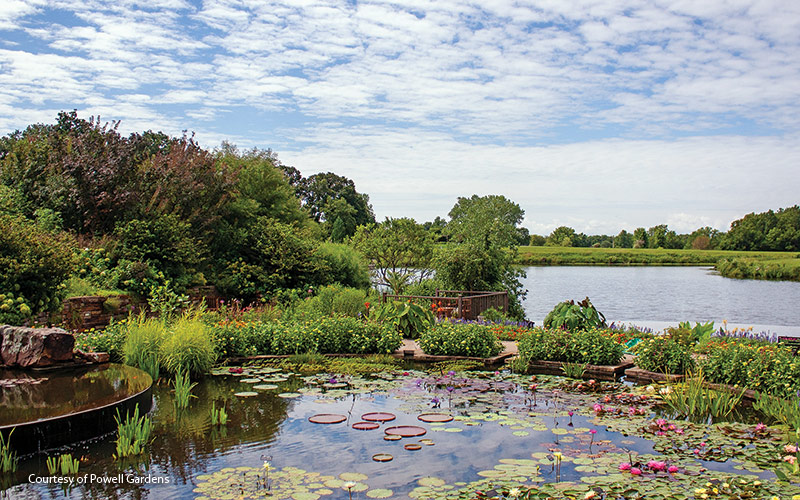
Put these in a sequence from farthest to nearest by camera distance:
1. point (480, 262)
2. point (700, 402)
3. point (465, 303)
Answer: point (480, 262) < point (465, 303) < point (700, 402)

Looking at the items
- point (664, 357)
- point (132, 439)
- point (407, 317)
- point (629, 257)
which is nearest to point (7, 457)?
point (132, 439)

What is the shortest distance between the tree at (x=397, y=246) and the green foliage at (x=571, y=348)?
35.4 feet

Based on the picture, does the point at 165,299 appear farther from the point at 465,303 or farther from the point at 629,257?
the point at 629,257

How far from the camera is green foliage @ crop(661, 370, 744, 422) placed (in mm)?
5535

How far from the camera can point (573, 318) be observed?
9492 millimetres

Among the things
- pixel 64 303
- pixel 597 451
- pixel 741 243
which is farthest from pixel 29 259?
pixel 741 243

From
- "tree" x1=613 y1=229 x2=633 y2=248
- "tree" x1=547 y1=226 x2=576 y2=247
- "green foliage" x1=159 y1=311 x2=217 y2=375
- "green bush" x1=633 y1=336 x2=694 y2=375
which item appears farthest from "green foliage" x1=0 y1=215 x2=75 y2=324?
"tree" x1=613 y1=229 x2=633 y2=248

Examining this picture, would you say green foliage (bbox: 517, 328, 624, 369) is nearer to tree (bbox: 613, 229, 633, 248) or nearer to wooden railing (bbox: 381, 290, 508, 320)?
wooden railing (bbox: 381, 290, 508, 320)

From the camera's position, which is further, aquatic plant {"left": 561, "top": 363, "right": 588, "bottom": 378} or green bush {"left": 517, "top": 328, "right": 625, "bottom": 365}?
green bush {"left": 517, "top": 328, "right": 625, "bottom": 365}

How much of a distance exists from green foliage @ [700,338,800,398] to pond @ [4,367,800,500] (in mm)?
763

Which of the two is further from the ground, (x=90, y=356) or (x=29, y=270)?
(x=29, y=270)

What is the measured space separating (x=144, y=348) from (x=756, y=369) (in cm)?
687

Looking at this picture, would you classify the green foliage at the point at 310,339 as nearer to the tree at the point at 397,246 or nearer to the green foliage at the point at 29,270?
the green foliage at the point at 29,270

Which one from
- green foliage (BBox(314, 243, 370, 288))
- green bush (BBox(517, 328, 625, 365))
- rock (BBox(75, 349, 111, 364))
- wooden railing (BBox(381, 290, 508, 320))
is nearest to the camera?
rock (BBox(75, 349, 111, 364))
